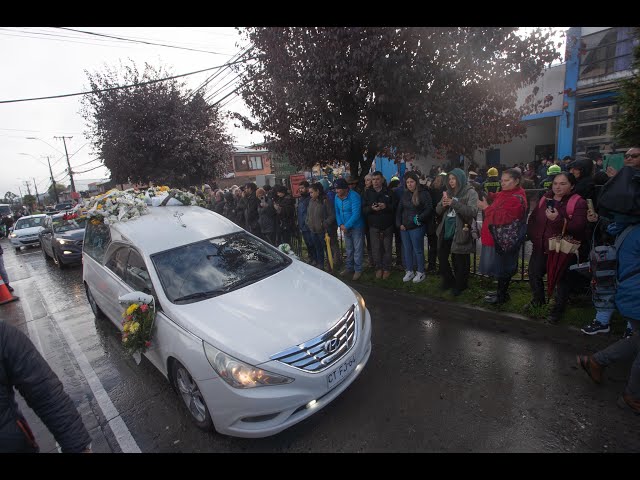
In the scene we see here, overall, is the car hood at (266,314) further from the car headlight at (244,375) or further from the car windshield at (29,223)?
the car windshield at (29,223)

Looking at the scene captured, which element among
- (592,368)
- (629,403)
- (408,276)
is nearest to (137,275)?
(408,276)

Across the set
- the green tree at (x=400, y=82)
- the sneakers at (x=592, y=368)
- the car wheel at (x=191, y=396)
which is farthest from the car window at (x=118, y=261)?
the sneakers at (x=592, y=368)

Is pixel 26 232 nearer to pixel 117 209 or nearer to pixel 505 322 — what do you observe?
pixel 117 209

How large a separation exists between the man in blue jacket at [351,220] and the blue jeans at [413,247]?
2.82 ft

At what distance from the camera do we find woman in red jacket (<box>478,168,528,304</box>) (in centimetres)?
412

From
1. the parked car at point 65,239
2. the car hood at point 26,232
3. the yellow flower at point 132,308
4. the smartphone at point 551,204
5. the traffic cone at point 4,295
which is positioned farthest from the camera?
the car hood at point 26,232

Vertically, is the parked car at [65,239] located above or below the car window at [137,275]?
below

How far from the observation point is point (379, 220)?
6000mm

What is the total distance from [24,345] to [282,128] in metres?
5.23

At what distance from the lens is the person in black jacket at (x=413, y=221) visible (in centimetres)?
541

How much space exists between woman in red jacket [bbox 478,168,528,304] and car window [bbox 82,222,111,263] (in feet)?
16.8

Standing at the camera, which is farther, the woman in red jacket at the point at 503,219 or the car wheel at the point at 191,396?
the woman in red jacket at the point at 503,219

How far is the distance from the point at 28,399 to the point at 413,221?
496 cm

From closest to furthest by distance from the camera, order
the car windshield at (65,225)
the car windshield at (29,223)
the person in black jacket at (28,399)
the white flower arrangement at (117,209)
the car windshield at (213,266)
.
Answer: the person in black jacket at (28,399), the car windshield at (213,266), the white flower arrangement at (117,209), the car windshield at (65,225), the car windshield at (29,223)
